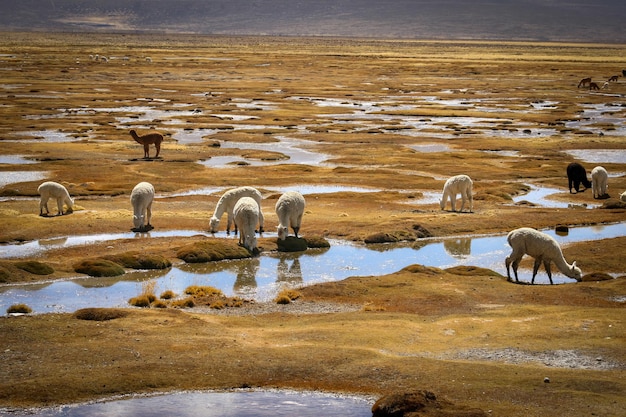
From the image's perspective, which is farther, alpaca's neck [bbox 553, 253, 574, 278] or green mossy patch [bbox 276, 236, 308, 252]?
green mossy patch [bbox 276, 236, 308, 252]

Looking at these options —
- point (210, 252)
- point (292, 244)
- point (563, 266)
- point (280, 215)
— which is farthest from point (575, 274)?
point (210, 252)

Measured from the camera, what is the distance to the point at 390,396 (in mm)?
13117

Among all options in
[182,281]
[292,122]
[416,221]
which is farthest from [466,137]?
[182,281]

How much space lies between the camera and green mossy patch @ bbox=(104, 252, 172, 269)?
74.0ft

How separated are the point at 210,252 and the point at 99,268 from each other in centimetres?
295

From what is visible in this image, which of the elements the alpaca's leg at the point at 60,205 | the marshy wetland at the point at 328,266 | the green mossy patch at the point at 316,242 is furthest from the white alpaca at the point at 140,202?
the green mossy patch at the point at 316,242

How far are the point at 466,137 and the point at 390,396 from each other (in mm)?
40818

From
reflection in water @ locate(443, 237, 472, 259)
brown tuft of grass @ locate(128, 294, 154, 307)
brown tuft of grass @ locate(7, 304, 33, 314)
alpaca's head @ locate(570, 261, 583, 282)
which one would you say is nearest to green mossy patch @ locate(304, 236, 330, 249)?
reflection in water @ locate(443, 237, 472, 259)

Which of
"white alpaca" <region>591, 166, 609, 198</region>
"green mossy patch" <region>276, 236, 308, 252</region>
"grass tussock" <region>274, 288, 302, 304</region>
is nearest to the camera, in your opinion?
"grass tussock" <region>274, 288, 302, 304</region>

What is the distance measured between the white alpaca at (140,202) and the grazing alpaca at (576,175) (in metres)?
15.7

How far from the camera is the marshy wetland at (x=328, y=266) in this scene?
14711 mm

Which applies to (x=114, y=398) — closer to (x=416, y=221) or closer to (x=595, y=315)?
(x=595, y=315)

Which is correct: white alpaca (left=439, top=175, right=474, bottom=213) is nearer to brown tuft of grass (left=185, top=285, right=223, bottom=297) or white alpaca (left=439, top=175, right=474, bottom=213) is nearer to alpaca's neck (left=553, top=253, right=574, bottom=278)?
alpaca's neck (left=553, top=253, right=574, bottom=278)

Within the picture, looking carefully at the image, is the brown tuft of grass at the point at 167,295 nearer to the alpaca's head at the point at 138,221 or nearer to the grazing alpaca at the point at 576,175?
the alpaca's head at the point at 138,221
